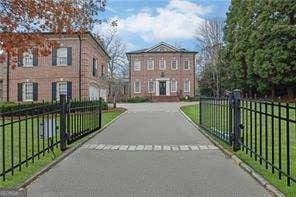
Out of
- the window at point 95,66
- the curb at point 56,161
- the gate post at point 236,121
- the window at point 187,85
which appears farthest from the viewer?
the window at point 187,85

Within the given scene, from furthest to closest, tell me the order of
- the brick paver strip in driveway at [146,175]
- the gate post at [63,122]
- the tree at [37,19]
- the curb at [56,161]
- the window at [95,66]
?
the window at [95,66] < the tree at [37,19] < the gate post at [63,122] < the curb at [56,161] < the brick paver strip in driveway at [146,175]

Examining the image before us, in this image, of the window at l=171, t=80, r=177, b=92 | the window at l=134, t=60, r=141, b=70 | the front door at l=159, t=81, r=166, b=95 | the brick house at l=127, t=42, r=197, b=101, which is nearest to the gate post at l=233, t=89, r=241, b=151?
the brick house at l=127, t=42, r=197, b=101

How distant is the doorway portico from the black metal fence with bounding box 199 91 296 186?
6550cm

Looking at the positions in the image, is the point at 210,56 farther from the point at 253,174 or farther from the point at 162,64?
the point at 253,174

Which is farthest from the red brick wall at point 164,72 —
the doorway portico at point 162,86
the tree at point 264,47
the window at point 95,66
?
the window at point 95,66

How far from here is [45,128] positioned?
12.9 m

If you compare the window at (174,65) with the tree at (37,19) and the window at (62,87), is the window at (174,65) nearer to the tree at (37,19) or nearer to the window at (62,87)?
the window at (62,87)

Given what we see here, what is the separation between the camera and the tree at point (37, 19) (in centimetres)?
1888

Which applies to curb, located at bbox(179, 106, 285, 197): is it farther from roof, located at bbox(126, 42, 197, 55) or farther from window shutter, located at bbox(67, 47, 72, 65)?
roof, located at bbox(126, 42, 197, 55)

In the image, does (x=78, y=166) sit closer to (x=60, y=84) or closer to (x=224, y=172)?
(x=224, y=172)

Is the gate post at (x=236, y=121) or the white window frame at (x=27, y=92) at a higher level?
the white window frame at (x=27, y=92)

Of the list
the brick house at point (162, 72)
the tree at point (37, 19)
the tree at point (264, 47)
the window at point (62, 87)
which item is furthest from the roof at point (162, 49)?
the tree at point (37, 19)

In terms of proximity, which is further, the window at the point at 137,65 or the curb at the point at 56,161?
the window at the point at 137,65

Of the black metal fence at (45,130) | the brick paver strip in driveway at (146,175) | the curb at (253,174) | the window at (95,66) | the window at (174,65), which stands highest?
the window at (174,65)
